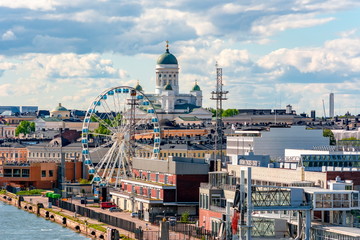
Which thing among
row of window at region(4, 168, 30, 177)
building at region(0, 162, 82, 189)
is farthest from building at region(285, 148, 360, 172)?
row of window at region(4, 168, 30, 177)

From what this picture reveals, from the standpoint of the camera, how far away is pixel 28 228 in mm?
85000

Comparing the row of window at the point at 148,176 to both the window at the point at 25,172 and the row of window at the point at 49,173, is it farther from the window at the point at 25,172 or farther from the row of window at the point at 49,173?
the window at the point at 25,172

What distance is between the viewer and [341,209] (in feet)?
189

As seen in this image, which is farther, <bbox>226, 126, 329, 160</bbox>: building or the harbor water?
<bbox>226, 126, 329, 160</bbox>: building

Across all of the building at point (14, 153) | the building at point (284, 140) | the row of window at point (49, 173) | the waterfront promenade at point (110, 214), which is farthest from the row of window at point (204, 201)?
the building at point (14, 153)

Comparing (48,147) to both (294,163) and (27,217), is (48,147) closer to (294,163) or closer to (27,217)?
(27,217)

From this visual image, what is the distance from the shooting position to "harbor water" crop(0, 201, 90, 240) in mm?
78625

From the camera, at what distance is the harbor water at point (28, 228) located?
258 ft

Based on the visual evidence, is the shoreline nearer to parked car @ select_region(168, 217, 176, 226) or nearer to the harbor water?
the harbor water

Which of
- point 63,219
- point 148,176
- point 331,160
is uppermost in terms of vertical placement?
point 331,160

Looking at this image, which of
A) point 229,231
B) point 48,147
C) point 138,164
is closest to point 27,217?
point 138,164

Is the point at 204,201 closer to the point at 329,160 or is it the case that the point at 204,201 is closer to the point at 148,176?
the point at 329,160

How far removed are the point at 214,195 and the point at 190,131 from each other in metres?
124

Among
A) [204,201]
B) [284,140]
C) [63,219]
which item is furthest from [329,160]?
[284,140]
